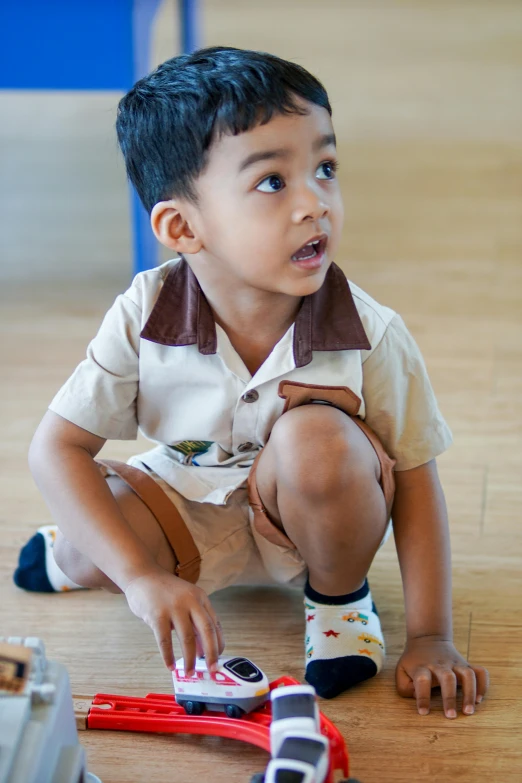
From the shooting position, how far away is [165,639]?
32.6 inches

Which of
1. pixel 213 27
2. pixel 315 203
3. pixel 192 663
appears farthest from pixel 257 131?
pixel 213 27

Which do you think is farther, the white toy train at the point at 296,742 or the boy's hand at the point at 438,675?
the boy's hand at the point at 438,675

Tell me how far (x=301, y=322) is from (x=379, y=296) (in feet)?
3.26

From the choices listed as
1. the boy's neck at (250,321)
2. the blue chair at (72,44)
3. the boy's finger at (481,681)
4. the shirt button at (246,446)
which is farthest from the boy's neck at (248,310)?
the blue chair at (72,44)

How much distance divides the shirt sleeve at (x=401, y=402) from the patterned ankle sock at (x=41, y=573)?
37 cm

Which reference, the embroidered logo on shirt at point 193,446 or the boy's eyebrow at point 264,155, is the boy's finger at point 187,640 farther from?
the boy's eyebrow at point 264,155

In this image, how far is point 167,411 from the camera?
1.00 m

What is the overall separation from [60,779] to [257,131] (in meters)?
0.52

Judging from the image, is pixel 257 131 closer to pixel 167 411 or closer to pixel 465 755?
pixel 167 411

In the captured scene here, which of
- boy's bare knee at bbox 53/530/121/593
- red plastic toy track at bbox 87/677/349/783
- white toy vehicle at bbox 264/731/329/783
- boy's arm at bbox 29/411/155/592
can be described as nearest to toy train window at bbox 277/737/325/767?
white toy vehicle at bbox 264/731/329/783

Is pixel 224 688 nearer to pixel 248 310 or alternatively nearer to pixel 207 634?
pixel 207 634

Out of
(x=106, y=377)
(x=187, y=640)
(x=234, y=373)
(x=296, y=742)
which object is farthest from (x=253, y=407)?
(x=296, y=742)

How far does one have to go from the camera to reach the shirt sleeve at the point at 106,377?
0.96 m

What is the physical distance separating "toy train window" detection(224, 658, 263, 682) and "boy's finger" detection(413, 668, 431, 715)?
14 cm
